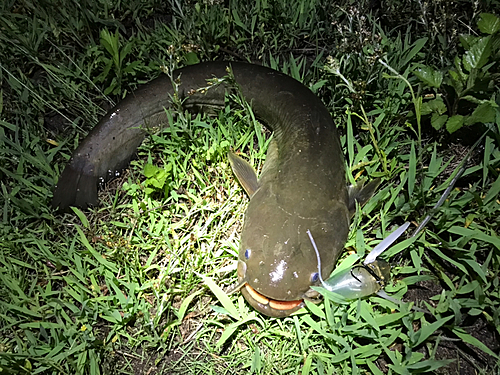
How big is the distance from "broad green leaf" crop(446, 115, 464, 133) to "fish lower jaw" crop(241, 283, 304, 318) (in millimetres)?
1778

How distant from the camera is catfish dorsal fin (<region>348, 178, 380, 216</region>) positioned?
3.06m

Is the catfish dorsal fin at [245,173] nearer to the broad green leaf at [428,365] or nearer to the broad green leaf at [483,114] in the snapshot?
the broad green leaf at [428,365]

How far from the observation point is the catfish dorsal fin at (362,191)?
3059mm

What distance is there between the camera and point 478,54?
2885 mm

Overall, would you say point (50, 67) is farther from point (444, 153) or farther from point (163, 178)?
point (444, 153)

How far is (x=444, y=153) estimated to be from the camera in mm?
3289

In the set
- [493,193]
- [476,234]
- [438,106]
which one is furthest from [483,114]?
[476,234]

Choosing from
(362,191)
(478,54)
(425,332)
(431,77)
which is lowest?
(425,332)

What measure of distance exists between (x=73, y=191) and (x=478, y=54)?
10.9 ft

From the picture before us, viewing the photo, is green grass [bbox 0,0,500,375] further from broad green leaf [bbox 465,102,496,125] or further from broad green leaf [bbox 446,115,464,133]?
broad green leaf [bbox 446,115,464,133]

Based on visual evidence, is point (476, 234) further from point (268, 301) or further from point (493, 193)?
point (268, 301)

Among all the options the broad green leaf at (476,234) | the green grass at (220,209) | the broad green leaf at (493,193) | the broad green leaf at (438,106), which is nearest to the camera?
the green grass at (220,209)

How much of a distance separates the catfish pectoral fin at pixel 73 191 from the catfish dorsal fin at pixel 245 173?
1.20m

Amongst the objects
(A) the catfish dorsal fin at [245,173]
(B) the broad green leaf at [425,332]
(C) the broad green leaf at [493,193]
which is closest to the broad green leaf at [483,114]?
(C) the broad green leaf at [493,193]
